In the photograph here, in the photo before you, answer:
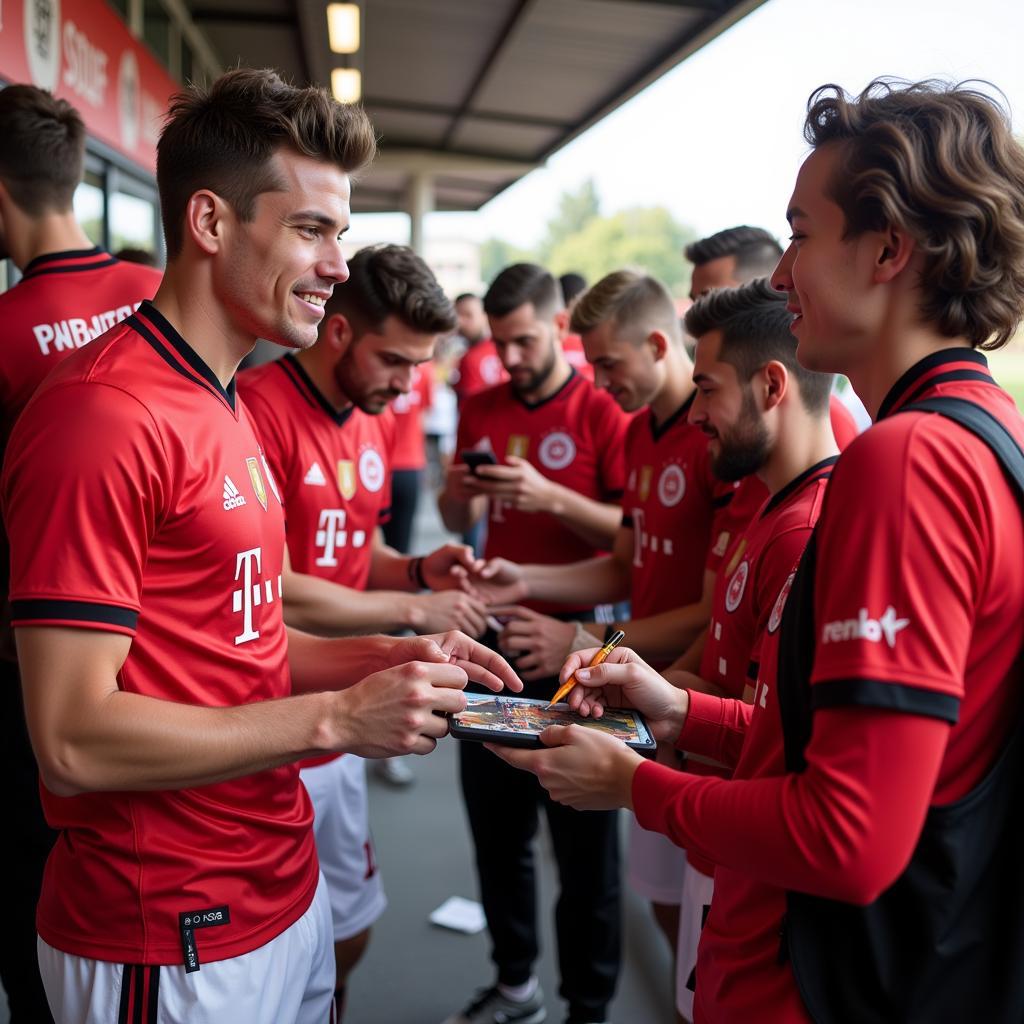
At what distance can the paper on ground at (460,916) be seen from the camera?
10.8ft

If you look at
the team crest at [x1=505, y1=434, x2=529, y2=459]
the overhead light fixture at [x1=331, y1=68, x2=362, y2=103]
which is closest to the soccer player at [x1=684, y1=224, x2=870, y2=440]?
the team crest at [x1=505, y1=434, x2=529, y2=459]

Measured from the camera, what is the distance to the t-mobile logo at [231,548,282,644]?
1.51 metres

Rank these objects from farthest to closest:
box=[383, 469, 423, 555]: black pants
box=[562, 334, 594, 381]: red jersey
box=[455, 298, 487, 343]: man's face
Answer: box=[455, 298, 487, 343]: man's face < box=[383, 469, 423, 555]: black pants < box=[562, 334, 594, 381]: red jersey

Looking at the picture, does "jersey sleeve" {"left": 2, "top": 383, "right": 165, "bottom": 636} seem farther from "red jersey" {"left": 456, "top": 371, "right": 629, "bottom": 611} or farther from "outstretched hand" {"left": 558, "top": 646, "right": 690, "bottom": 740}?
"red jersey" {"left": 456, "top": 371, "right": 629, "bottom": 611}

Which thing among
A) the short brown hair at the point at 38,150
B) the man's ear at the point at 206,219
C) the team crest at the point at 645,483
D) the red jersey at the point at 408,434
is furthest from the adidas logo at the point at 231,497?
the red jersey at the point at 408,434

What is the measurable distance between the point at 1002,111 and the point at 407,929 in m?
3.04

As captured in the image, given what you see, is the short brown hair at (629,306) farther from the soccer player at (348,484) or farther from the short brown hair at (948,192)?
the short brown hair at (948,192)

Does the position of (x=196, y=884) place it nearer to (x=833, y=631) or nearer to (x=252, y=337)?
(x=252, y=337)

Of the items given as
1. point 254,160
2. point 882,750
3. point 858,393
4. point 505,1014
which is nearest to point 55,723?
point 254,160

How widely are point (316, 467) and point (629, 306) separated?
1.10 m

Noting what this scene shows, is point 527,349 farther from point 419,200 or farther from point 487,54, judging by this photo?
point 419,200

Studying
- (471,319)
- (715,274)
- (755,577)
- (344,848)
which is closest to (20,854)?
(344,848)

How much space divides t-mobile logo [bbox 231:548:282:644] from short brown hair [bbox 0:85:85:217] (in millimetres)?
1387

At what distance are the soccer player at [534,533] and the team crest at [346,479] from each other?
472mm
